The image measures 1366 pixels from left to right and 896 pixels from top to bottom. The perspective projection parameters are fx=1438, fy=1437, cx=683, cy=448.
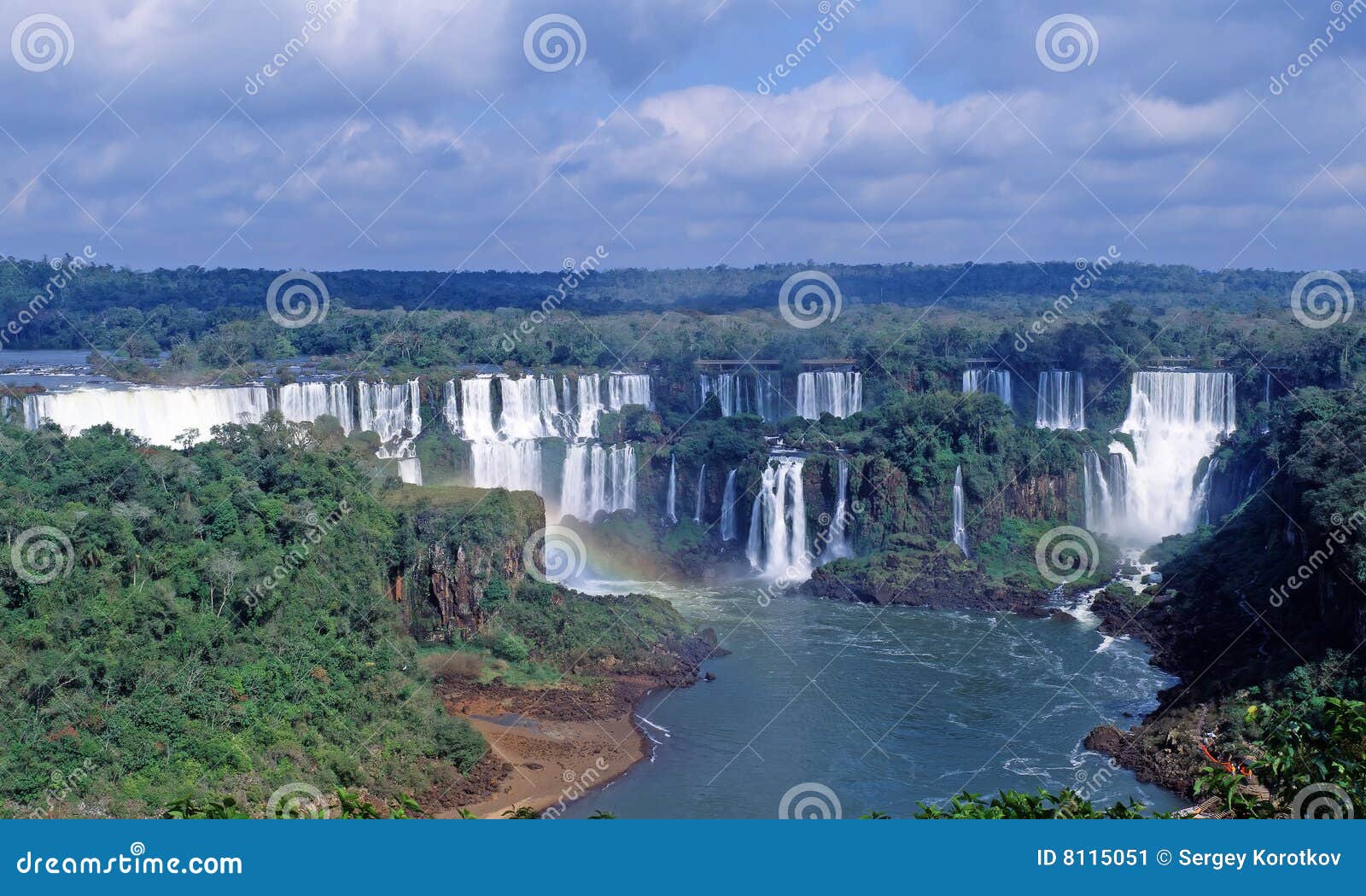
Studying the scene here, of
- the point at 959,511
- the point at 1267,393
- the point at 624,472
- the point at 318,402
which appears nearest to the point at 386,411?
the point at 318,402

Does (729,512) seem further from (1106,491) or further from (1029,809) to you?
(1029,809)

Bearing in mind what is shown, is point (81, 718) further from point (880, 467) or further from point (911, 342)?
point (911, 342)

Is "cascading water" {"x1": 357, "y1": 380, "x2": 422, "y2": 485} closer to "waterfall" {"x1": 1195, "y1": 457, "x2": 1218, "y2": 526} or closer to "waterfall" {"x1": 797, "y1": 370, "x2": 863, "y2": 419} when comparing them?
"waterfall" {"x1": 797, "y1": 370, "x2": 863, "y2": 419}

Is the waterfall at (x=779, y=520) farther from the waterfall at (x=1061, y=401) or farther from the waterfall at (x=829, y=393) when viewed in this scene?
the waterfall at (x=1061, y=401)

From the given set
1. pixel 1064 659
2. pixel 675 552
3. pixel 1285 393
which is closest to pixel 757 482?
pixel 675 552

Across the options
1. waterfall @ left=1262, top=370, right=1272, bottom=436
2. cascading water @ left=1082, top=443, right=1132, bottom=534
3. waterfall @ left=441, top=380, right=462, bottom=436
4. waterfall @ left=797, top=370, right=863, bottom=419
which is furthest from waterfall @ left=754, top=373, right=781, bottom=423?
waterfall @ left=1262, top=370, right=1272, bottom=436
